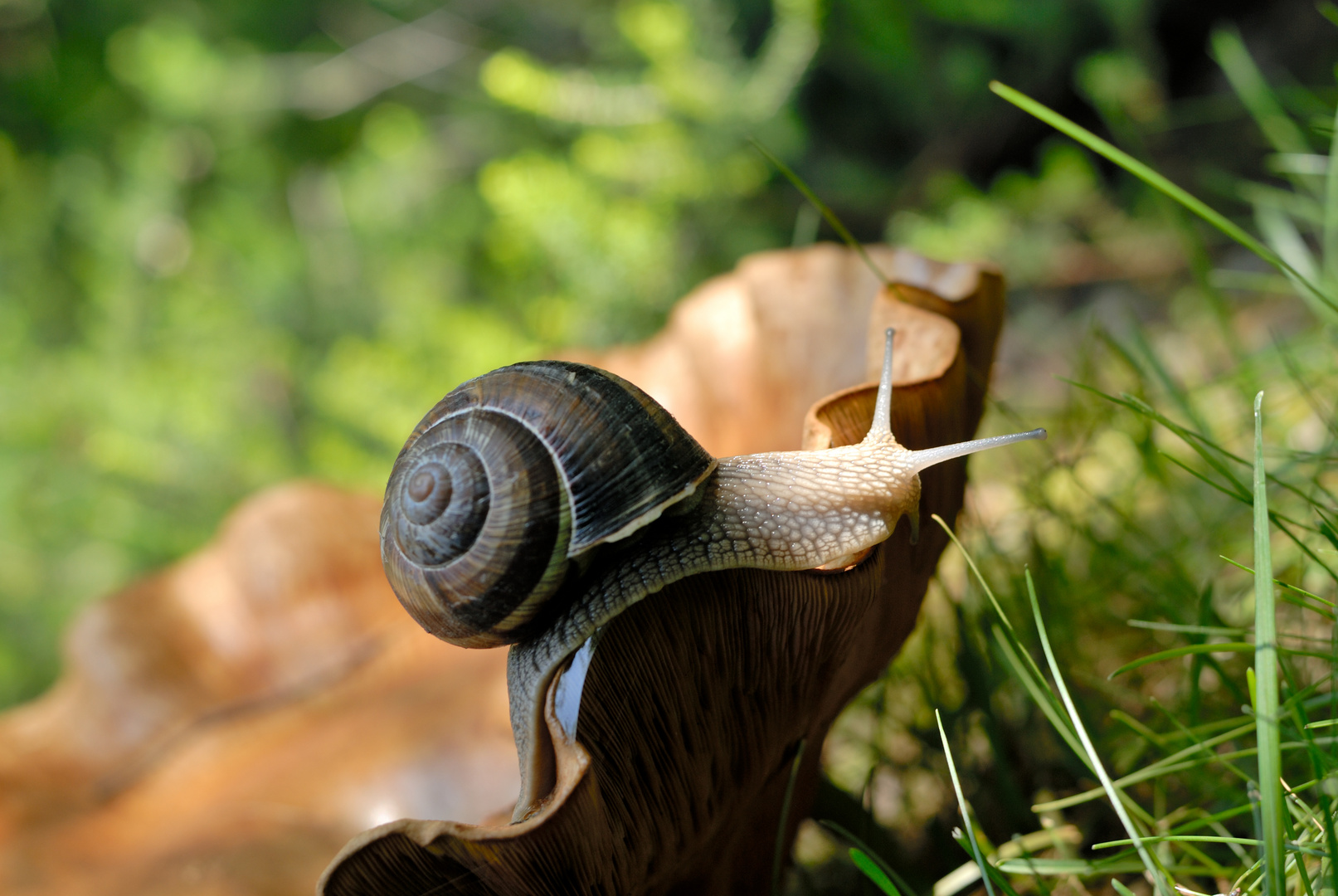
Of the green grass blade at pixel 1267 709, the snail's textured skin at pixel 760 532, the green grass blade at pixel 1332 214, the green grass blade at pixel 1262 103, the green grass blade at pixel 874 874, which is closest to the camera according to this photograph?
the green grass blade at pixel 1267 709

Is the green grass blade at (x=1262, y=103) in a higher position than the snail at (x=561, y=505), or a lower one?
higher

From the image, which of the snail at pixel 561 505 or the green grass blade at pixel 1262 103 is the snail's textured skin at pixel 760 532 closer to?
the snail at pixel 561 505

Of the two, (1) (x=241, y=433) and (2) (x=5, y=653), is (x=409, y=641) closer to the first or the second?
(1) (x=241, y=433)

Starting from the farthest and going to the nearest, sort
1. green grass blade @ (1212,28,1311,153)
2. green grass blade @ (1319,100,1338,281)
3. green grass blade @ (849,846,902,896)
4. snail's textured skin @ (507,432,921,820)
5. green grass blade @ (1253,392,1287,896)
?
green grass blade @ (1212,28,1311,153)
green grass blade @ (1319,100,1338,281)
snail's textured skin @ (507,432,921,820)
green grass blade @ (849,846,902,896)
green grass blade @ (1253,392,1287,896)

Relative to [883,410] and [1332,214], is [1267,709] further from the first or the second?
[1332,214]

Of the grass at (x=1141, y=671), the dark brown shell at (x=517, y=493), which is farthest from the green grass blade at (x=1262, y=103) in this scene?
the dark brown shell at (x=517, y=493)

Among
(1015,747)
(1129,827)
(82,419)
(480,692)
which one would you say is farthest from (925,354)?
(82,419)

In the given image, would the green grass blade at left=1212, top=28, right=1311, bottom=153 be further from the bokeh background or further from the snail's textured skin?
the snail's textured skin

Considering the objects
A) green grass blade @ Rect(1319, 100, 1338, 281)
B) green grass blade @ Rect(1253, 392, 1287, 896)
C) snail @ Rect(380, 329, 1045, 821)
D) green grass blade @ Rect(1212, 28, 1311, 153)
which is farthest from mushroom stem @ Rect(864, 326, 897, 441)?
green grass blade @ Rect(1212, 28, 1311, 153)
